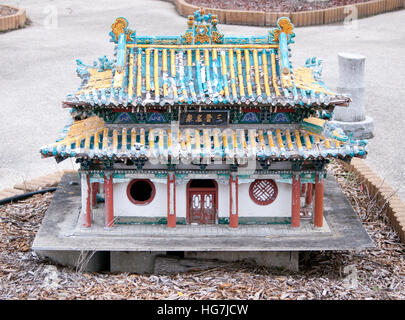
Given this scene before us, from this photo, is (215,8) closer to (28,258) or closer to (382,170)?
(382,170)

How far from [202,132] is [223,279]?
4637 millimetres

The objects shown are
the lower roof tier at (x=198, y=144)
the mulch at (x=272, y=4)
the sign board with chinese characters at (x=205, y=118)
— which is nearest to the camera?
the lower roof tier at (x=198, y=144)

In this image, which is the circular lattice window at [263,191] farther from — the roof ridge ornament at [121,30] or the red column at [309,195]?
the roof ridge ornament at [121,30]

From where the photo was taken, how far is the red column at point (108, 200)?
872 inches

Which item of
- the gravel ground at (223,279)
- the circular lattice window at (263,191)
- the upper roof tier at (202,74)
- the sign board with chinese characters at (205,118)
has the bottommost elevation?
the gravel ground at (223,279)

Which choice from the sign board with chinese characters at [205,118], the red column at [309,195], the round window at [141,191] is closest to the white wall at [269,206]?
the red column at [309,195]

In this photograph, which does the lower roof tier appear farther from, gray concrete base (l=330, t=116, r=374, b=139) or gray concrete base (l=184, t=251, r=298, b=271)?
gray concrete base (l=330, t=116, r=374, b=139)

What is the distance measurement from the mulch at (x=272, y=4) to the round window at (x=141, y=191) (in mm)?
31585

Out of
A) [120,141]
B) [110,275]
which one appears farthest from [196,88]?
[110,275]

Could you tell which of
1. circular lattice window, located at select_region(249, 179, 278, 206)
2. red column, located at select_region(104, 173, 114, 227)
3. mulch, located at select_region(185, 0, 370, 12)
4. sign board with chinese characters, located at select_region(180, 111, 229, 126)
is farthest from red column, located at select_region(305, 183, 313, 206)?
mulch, located at select_region(185, 0, 370, 12)

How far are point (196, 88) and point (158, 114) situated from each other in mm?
1478

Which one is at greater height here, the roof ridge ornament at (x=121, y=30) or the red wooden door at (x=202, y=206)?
the roof ridge ornament at (x=121, y=30)

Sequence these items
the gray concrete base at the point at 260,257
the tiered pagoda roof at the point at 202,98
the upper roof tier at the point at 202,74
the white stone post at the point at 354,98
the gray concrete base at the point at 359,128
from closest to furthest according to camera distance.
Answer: the upper roof tier at the point at 202,74 → the tiered pagoda roof at the point at 202,98 → the gray concrete base at the point at 260,257 → the white stone post at the point at 354,98 → the gray concrete base at the point at 359,128

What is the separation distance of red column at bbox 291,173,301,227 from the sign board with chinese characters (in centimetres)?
291
